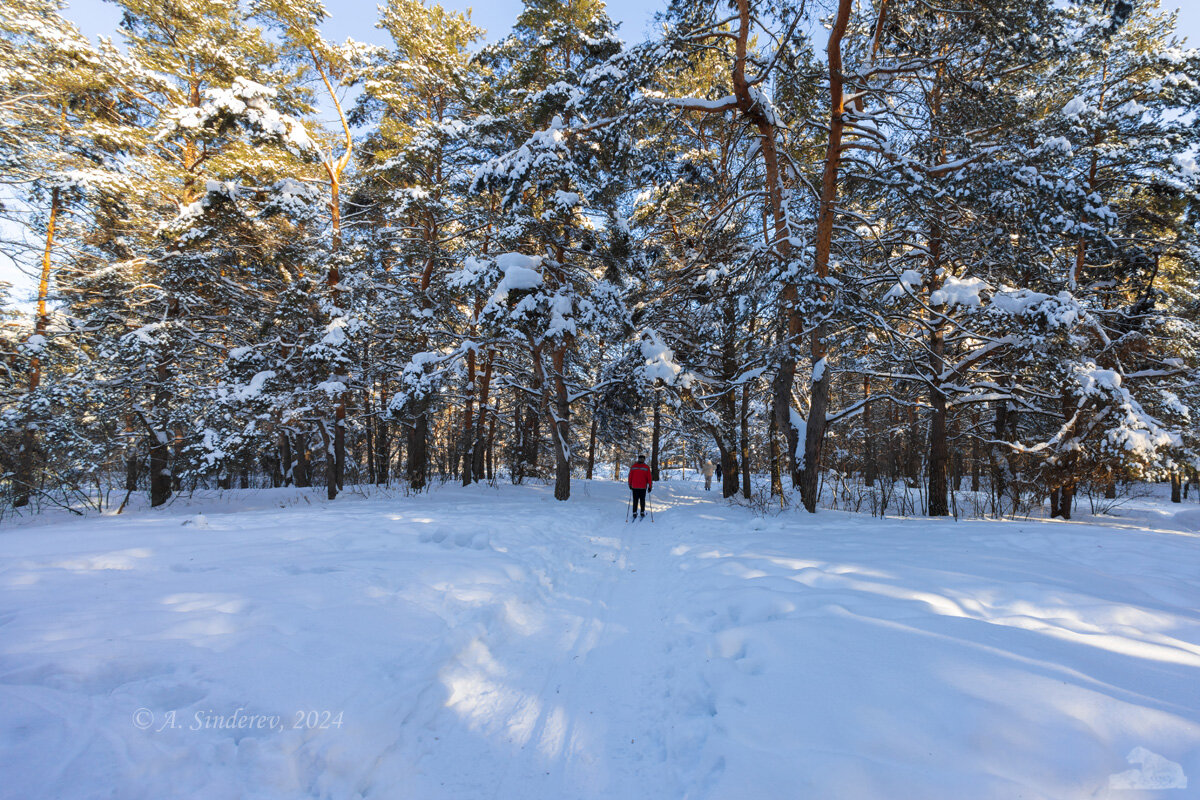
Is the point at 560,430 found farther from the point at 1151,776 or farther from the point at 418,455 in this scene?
the point at 1151,776

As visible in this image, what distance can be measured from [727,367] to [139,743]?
44.9 feet

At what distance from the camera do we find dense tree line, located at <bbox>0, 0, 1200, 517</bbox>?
8820 mm

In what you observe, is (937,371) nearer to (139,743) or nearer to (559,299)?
(559,299)

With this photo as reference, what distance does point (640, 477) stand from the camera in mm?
10328

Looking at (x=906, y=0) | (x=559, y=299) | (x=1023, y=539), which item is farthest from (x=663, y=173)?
(x=1023, y=539)

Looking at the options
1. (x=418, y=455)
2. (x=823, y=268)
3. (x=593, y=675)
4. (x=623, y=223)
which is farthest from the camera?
(x=418, y=455)

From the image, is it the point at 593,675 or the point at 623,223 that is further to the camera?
the point at 623,223

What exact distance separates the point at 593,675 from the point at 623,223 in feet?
37.8

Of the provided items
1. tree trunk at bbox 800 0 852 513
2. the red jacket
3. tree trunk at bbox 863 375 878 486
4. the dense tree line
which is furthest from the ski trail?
tree trunk at bbox 863 375 878 486

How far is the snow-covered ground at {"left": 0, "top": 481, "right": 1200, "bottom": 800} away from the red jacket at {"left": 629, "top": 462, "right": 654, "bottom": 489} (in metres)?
4.90

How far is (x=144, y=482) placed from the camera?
82.0 ft

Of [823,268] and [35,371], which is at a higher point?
[823,268]

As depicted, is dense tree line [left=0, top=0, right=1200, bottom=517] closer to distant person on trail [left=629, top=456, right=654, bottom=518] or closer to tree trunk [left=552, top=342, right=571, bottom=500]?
tree trunk [left=552, top=342, right=571, bottom=500]

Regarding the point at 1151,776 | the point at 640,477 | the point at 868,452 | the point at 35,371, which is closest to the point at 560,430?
the point at 640,477
